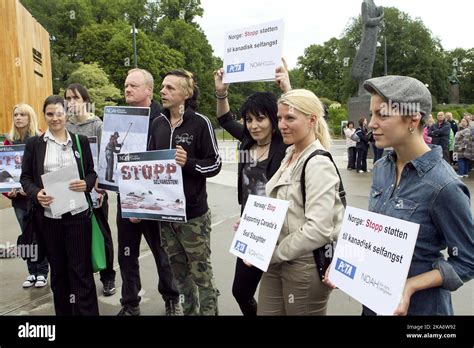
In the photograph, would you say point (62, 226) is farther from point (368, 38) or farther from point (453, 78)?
point (453, 78)

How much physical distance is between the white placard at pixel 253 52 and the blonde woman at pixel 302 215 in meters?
0.67

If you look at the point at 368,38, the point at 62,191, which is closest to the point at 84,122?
the point at 62,191

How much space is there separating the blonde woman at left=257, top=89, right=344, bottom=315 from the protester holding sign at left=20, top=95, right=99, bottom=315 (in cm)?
179

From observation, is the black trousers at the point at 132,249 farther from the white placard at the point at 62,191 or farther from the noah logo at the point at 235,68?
the noah logo at the point at 235,68

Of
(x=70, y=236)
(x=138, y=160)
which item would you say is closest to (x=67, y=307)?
(x=70, y=236)

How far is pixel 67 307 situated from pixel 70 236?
0.65m

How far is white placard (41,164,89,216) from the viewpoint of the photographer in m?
3.60

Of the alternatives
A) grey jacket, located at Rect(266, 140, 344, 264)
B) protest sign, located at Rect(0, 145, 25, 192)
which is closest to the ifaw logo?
grey jacket, located at Rect(266, 140, 344, 264)

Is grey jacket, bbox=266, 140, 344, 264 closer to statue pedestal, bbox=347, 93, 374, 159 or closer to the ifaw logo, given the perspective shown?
the ifaw logo

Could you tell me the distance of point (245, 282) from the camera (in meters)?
3.11

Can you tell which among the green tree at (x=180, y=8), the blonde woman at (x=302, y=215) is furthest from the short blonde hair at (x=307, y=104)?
the green tree at (x=180, y=8)

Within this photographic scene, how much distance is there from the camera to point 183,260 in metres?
3.76

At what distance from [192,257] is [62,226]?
115 centimetres

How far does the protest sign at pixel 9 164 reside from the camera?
4.93 meters
